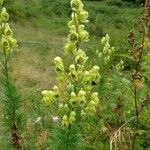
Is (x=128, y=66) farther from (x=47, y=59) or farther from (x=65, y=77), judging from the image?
(x=65, y=77)

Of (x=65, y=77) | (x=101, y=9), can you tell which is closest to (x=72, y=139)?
(x=65, y=77)

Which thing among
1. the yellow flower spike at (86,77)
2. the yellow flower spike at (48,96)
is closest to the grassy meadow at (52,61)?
the yellow flower spike at (86,77)

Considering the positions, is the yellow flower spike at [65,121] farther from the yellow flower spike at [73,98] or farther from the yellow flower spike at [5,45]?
the yellow flower spike at [5,45]

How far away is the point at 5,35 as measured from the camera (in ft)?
16.0

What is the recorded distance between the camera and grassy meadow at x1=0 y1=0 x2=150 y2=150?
5.00m

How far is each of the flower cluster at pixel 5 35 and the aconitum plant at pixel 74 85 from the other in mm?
767

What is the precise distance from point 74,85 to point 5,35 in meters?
1.04

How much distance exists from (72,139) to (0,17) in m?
1.24

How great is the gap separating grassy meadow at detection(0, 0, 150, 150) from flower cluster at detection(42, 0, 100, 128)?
329 mm

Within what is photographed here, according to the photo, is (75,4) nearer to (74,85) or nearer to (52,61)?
(74,85)

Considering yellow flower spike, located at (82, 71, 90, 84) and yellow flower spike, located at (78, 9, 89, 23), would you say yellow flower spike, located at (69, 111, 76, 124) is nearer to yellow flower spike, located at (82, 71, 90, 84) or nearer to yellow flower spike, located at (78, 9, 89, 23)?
yellow flower spike, located at (82, 71, 90, 84)

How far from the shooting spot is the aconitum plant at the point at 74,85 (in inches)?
161

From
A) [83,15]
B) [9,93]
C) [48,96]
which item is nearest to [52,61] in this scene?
[9,93]

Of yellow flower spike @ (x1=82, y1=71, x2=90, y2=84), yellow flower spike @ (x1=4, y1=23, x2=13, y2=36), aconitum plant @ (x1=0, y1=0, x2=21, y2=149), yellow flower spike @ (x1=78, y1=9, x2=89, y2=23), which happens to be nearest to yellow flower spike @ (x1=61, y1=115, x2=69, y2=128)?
yellow flower spike @ (x1=82, y1=71, x2=90, y2=84)
